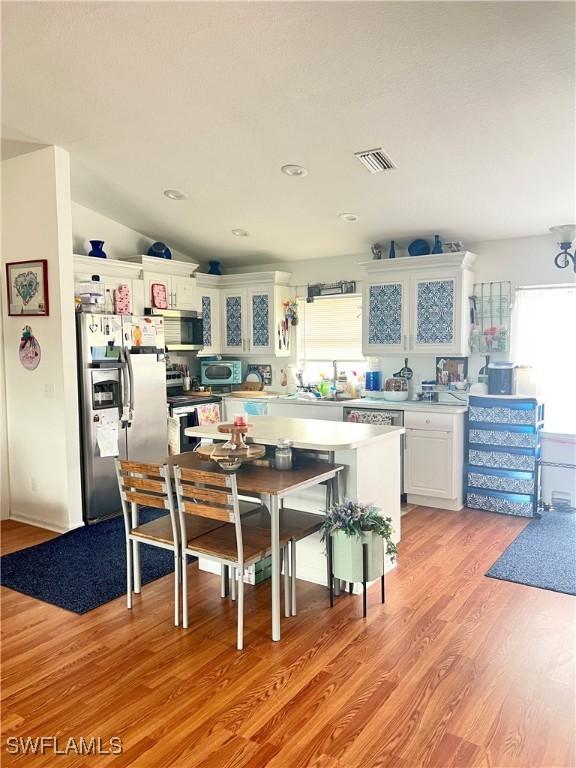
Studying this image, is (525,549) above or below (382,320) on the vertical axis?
below

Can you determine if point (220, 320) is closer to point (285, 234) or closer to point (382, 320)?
point (285, 234)

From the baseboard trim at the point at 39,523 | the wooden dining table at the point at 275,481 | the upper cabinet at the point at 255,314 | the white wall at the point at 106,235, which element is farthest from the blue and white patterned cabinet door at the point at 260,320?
the wooden dining table at the point at 275,481

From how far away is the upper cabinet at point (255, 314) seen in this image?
20.5 ft

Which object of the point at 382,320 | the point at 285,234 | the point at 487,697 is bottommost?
the point at 487,697

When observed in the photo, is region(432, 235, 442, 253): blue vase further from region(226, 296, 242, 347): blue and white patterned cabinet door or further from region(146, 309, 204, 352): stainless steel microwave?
region(146, 309, 204, 352): stainless steel microwave

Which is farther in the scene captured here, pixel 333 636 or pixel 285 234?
pixel 285 234

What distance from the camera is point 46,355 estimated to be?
4.43m

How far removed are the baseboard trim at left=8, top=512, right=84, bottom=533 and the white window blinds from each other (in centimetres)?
307

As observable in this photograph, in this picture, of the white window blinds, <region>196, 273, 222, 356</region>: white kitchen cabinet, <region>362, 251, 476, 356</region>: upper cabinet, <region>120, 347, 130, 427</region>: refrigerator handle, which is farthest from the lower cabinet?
<region>196, 273, 222, 356</region>: white kitchen cabinet

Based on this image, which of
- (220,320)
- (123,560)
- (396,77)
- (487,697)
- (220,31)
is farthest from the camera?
(220,320)

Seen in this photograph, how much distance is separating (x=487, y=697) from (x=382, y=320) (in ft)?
12.1

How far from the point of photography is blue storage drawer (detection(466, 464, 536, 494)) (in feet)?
15.5

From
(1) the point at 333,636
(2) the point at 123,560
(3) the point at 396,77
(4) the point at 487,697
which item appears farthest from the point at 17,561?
(3) the point at 396,77

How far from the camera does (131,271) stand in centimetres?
547
